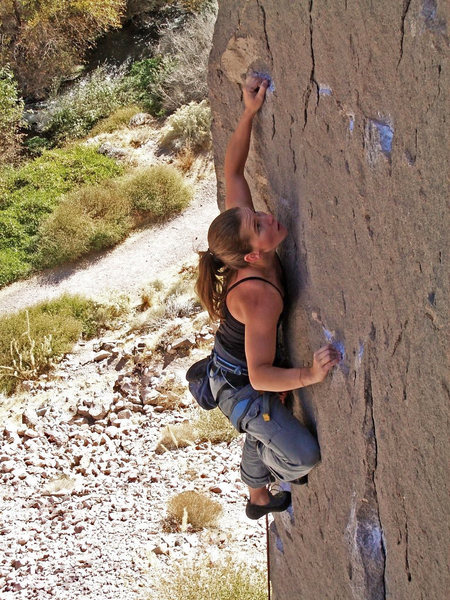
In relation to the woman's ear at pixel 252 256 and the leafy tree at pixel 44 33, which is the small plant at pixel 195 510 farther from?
the leafy tree at pixel 44 33

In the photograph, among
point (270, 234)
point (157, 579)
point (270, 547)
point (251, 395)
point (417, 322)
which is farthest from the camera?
point (157, 579)

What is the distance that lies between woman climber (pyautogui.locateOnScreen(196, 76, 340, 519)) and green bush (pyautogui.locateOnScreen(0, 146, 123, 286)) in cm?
1037

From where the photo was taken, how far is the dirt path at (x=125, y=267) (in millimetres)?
12297

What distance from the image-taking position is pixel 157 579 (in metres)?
5.95

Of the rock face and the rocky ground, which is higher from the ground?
the rock face

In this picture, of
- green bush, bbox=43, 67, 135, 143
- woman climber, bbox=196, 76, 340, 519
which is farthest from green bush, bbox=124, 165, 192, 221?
woman climber, bbox=196, 76, 340, 519

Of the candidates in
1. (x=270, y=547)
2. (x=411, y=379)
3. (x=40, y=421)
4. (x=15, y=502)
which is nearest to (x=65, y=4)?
(x=40, y=421)

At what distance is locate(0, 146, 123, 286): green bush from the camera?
44.1 ft

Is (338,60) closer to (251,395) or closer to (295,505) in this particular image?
(251,395)

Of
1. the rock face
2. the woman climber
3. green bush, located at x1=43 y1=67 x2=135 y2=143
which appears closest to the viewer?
the rock face

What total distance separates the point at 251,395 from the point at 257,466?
547mm

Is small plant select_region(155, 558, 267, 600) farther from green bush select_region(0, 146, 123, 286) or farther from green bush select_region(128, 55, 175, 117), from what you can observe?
green bush select_region(128, 55, 175, 117)

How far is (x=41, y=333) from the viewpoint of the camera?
35.0 ft

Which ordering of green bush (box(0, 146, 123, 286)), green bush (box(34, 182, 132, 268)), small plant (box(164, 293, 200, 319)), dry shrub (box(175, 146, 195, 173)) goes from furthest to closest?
dry shrub (box(175, 146, 195, 173)) < green bush (box(0, 146, 123, 286)) < green bush (box(34, 182, 132, 268)) < small plant (box(164, 293, 200, 319))
